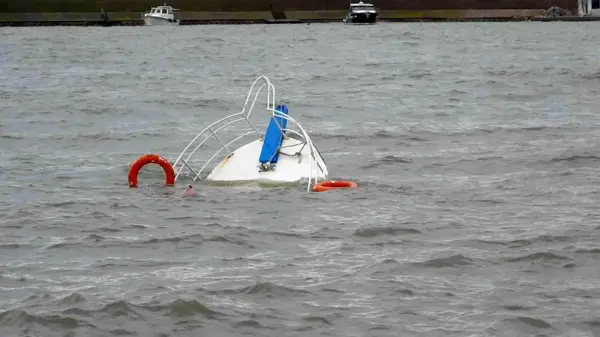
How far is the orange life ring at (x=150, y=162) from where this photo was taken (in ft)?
43.8

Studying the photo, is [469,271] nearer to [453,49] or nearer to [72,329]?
[72,329]

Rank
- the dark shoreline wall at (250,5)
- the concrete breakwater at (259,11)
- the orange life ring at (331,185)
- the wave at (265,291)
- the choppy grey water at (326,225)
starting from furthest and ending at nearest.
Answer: the dark shoreline wall at (250,5) → the concrete breakwater at (259,11) → the orange life ring at (331,185) → the wave at (265,291) → the choppy grey water at (326,225)

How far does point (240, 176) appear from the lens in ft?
44.1

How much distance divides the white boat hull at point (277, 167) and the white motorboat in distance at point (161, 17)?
6517 cm

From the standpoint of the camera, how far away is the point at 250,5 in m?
83.5

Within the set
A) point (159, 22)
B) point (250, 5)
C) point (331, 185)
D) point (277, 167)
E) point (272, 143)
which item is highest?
point (250, 5)

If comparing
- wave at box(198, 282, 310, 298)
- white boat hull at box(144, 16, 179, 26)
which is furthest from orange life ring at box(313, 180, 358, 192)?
white boat hull at box(144, 16, 179, 26)

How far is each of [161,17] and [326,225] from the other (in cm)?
6857

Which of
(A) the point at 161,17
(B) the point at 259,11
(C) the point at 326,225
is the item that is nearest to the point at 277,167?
(C) the point at 326,225

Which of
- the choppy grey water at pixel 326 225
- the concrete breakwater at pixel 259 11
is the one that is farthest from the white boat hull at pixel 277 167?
the concrete breakwater at pixel 259 11

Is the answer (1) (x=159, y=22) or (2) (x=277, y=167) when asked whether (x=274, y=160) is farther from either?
(1) (x=159, y=22)

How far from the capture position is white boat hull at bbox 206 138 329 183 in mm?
13266

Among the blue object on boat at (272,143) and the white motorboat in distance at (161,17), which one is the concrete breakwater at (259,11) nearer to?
the white motorboat in distance at (161,17)

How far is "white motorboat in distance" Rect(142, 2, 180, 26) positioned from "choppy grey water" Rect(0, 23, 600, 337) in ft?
174
